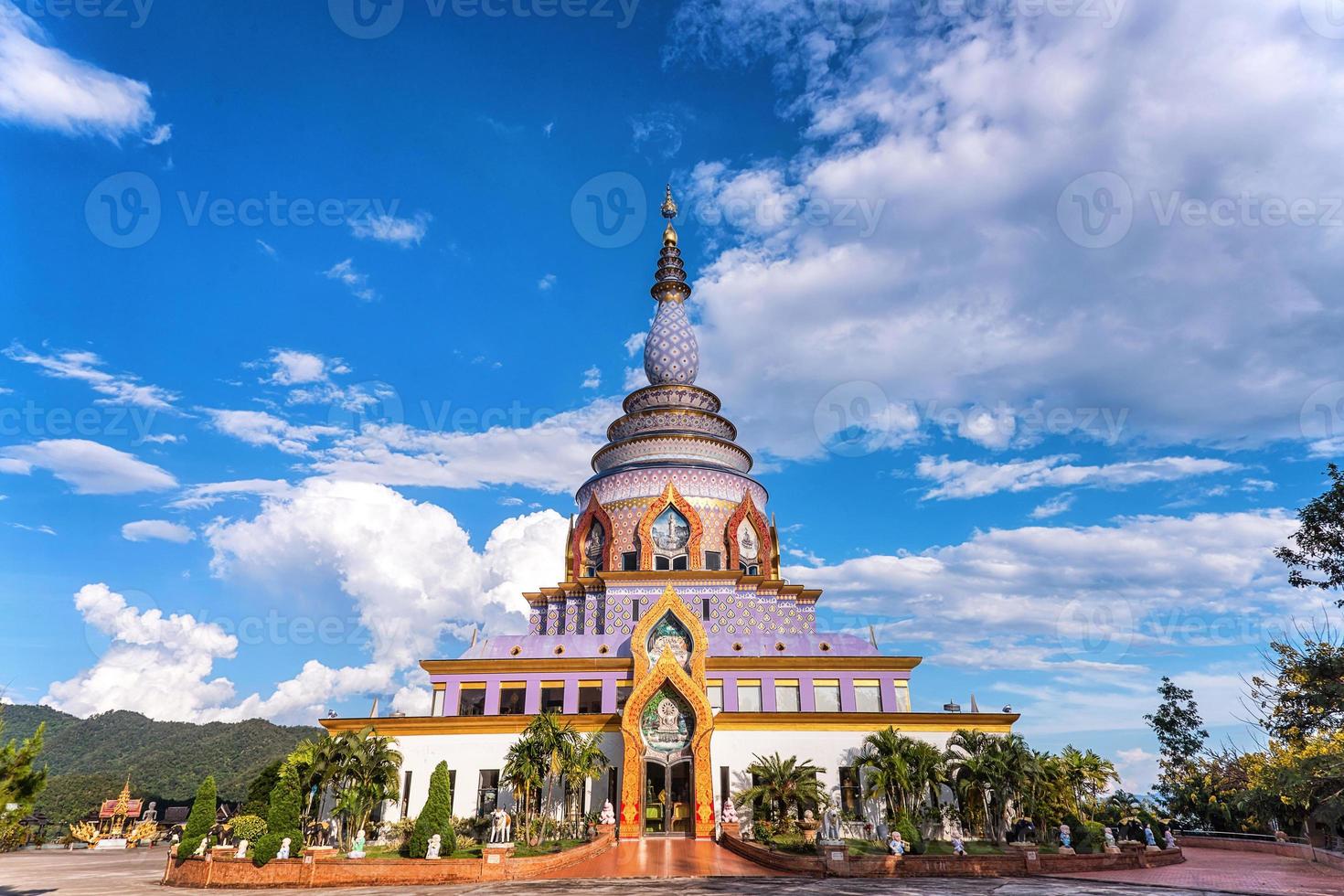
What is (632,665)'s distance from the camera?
32.8 metres

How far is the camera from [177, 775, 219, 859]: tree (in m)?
22.1

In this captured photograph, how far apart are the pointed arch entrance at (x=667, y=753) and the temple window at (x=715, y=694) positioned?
2.16 metres

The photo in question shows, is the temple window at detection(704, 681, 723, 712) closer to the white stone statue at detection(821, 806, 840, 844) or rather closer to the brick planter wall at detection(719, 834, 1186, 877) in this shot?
the white stone statue at detection(821, 806, 840, 844)

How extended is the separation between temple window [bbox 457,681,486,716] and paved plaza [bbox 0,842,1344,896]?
420 inches

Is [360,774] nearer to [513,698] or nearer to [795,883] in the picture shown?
[513,698]

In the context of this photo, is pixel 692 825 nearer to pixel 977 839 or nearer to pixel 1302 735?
pixel 977 839

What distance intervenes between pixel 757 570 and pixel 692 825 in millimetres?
14153

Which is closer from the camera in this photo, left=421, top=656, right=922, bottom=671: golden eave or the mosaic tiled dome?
left=421, top=656, right=922, bottom=671: golden eave

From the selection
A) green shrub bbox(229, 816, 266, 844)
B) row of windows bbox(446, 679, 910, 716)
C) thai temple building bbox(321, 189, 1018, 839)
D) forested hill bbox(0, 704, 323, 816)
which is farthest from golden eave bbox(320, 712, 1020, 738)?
forested hill bbox(0, 704, 323, 816)

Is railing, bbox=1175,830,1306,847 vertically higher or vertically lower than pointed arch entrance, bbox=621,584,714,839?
lower

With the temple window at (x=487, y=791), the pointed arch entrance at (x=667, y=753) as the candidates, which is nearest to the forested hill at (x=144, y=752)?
the temple window at (x=487, y=791)

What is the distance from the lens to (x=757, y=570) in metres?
39.4

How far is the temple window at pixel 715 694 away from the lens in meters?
31.7

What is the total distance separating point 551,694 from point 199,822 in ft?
43.9
